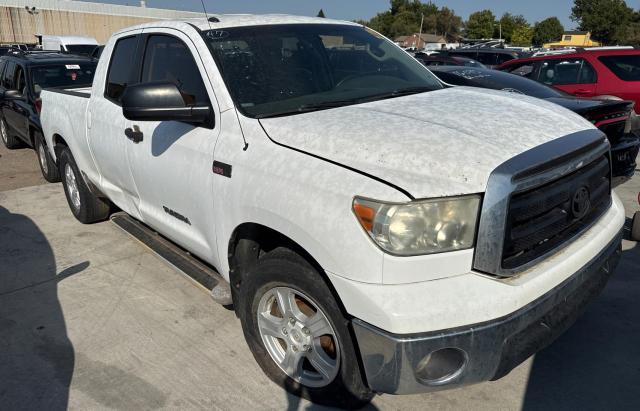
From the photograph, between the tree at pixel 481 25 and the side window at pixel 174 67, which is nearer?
the side window at pixel 174 67

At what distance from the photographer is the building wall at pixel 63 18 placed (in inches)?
2079

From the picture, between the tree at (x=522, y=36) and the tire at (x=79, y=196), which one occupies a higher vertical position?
the tree at (x=522, y=36)

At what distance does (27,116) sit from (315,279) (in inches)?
274

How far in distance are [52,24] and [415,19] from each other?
80.4m

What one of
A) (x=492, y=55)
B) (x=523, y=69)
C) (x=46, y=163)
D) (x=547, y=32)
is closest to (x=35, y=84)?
(x=46, y=163)

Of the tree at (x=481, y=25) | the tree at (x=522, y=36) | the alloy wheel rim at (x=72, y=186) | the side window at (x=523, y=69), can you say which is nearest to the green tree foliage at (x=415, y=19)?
the tree at (x=481, y=25)

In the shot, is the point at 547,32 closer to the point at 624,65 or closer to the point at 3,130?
the point at 624,65

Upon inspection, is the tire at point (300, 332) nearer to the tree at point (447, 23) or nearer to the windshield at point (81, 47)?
the windshield at point (81, 47)

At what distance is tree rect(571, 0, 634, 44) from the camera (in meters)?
74.4

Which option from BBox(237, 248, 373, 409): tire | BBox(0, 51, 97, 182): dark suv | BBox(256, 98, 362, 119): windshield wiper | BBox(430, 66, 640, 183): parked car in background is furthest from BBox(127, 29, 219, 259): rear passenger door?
BBox(0, 51, 97, 182): dark suv

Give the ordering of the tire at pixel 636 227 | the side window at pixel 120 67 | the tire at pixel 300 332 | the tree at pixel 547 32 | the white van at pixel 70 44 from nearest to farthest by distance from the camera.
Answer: the tire at pixel 300 332 < the side window at pixel 120 67 < the tire at pixel 636 227 < the white van at pixel 70 44 < the tree at pixel 547 32

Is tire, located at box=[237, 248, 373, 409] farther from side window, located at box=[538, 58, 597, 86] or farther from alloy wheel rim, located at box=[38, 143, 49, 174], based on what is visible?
side window, located at box=[538, 58, 597, 86]

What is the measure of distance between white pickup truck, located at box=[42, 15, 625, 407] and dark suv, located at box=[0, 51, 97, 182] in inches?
180

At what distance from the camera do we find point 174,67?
3.43 m
